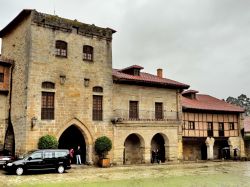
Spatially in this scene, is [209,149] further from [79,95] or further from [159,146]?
[79,95]

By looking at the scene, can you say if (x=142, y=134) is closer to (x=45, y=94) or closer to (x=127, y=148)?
(x=127, y=148)

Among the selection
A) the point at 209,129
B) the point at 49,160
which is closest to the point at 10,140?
the point at 49,160

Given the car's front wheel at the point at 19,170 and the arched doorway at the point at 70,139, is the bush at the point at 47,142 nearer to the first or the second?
the car's front wheel at the point at 19,170

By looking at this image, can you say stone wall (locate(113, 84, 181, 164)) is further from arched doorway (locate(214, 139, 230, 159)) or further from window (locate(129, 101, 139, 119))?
arched doorway (locate(214, 139, 230, 159))

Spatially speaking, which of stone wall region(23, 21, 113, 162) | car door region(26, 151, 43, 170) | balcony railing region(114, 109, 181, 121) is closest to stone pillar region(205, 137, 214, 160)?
balcony railing region(114, 109, 181, 121)

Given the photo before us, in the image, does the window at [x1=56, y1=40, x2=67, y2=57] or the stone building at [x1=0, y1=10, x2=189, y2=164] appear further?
the window at [x1=56, y1=40, x2=67, y2=57]

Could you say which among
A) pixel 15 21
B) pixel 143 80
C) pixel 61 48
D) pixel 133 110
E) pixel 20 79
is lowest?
pixel 133 110

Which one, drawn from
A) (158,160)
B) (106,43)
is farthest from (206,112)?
(106,43)

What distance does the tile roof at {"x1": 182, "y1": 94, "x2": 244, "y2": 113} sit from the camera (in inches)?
1470

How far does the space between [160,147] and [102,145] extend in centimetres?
900

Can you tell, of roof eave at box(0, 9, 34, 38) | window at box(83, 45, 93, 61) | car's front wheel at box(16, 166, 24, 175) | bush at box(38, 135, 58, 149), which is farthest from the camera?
window at box(83, 45, 93, 61)

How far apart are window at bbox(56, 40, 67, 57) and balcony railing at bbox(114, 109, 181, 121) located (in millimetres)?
6836

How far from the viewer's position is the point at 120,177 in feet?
69.9

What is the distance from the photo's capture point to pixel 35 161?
21734 millimetres
